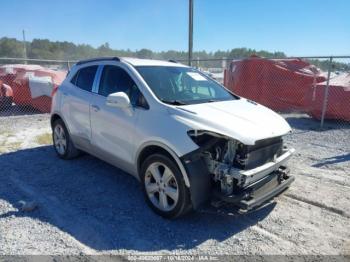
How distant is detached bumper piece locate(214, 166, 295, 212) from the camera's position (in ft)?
10.6

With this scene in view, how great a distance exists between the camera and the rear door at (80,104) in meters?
4.88

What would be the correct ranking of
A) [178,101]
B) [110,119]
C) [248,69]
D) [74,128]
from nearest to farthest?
[178,101], [110,119], [74,128], [248,69]

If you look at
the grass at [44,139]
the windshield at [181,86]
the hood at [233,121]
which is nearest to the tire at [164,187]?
the hood at [233,121]

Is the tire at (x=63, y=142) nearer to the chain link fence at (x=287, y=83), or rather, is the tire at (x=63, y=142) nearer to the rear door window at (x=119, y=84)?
the rear door window at (x=119, y=84)

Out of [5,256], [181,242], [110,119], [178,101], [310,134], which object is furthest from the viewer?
[310,134]

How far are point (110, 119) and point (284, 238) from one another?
8.70ft

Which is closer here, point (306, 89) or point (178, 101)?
point (178, 101)

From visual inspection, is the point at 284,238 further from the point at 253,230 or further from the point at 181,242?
the point at 181,242

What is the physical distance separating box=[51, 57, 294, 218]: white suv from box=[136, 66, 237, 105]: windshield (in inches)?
0.6

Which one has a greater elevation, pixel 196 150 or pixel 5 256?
pixel 196 150

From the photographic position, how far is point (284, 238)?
11.0ft

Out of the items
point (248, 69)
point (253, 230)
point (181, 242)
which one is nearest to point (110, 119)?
point (181, 242)

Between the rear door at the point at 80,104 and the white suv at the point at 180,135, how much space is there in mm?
32

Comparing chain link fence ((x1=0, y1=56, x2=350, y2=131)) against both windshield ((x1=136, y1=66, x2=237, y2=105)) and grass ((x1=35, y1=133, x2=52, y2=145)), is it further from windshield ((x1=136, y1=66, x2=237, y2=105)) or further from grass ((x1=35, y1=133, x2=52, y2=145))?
windshield ((x1=136, y1=66, x2=237, y2=105))
